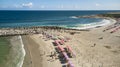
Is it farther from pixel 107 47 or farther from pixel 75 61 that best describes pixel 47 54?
pixel 107 47

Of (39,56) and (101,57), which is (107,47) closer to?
(101,57)

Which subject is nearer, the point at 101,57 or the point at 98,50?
the point at 101,57

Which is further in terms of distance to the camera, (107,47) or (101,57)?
(107,47)

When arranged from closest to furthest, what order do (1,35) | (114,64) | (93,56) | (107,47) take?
(114,64), (93,56), (107,47), (1,35)

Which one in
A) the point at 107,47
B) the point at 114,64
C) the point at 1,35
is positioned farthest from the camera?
the point at 1,35

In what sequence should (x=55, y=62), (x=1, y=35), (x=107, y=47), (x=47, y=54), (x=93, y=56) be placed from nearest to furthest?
1. (x=55, y=62)
2. (x=93, y=56)
3. (x=47, y=54)
4. (x=107, y=47)
5. (x=1, y=35)

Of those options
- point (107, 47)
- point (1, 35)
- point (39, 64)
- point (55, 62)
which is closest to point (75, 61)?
point (55, 62)

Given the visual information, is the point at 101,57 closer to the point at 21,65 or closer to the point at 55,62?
the point at 55,62

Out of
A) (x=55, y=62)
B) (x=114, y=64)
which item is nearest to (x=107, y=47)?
(x=114, y=64)

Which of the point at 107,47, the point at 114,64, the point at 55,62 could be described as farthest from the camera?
the point at 107,47
